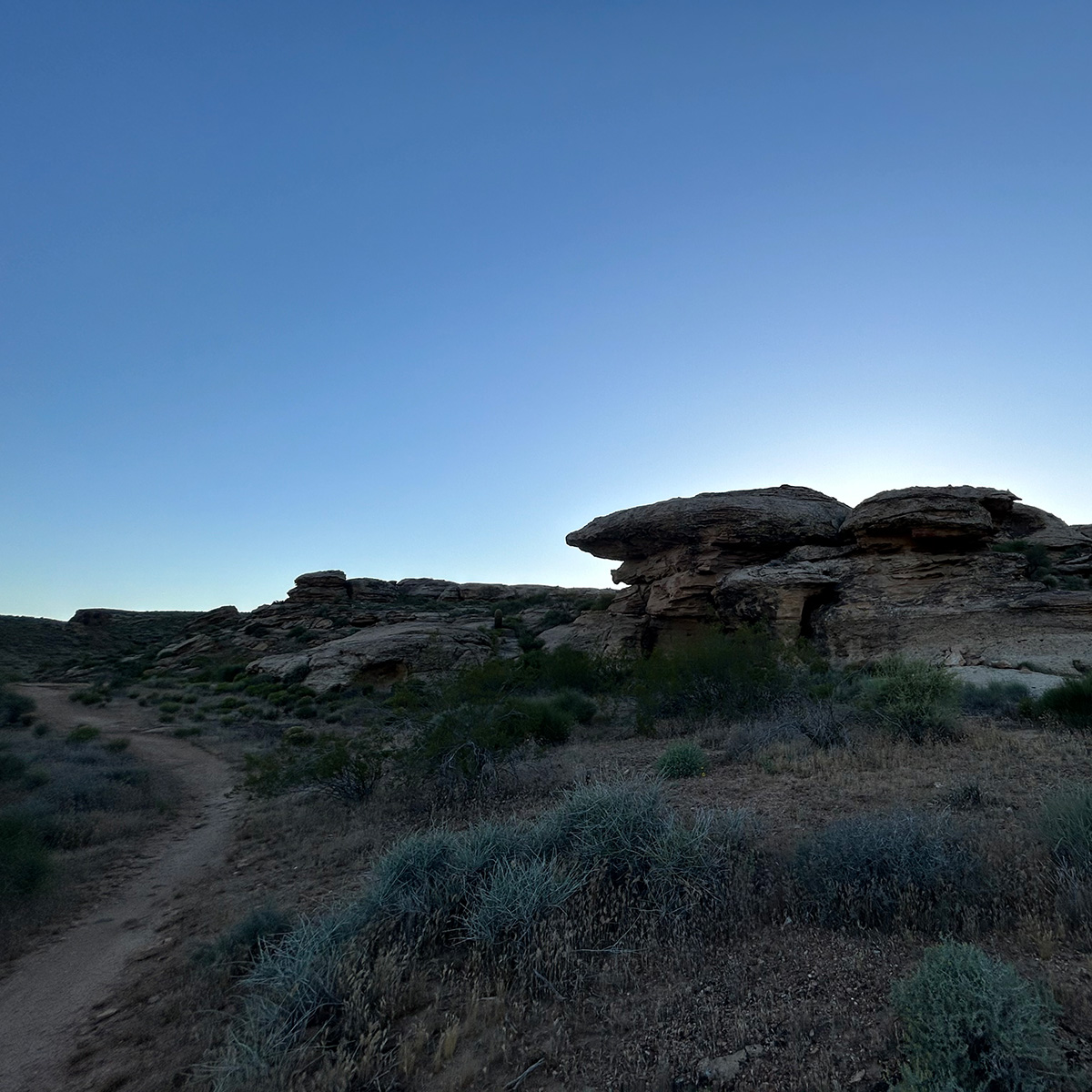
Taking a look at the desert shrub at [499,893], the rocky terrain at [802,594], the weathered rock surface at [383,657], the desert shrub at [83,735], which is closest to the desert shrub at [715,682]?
the rocky terrain at [802,594]

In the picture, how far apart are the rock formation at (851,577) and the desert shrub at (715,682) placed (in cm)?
616

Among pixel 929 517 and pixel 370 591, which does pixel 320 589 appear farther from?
pixel 929 517

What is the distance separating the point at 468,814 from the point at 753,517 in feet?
60.3

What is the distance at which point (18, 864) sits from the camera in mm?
6508

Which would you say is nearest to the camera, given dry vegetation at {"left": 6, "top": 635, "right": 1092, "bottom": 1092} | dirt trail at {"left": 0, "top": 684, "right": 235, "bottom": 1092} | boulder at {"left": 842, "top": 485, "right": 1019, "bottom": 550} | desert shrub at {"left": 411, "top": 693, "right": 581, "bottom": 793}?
dry vegetation at {"left": 6, "top": 635, "right": 1092, "bottom": 1092}

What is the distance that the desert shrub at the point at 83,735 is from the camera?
51.0 ft

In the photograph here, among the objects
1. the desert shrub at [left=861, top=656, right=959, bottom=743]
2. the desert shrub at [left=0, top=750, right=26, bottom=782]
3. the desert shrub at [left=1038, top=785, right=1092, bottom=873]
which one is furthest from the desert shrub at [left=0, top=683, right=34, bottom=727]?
the desert shrub at [left=1038, top=785, right=1092, bottom=873]

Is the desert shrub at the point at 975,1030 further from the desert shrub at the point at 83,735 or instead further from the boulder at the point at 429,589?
the boulder at the point at 429,589

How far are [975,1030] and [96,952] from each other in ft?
22.1

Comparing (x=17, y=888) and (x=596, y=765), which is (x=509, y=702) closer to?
(x=596, y=765)

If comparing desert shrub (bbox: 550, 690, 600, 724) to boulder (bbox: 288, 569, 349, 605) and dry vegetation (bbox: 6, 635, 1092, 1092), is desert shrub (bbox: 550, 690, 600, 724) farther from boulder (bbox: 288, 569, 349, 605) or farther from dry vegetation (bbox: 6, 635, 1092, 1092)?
boulder (bbox: 288, 569, 349, 605)

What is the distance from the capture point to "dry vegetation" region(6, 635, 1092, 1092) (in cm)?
309

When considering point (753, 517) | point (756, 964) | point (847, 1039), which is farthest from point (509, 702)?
point (753, 517)

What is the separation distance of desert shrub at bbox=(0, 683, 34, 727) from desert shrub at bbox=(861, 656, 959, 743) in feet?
72.5
